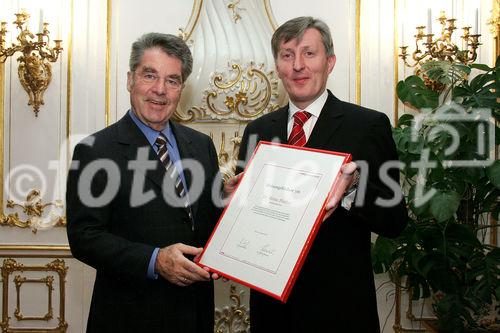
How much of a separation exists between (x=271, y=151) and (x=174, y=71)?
0.50 metres

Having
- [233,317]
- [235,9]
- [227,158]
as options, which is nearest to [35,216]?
[227,158]

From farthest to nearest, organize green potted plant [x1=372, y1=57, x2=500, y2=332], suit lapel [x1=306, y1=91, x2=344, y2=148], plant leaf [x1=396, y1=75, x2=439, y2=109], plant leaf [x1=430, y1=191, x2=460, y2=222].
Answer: plant leaf [x1=396, y1=75, x2=439, y2=109]
green potted plant [x1=372, y1=57, x2=500, y2=332]
plant leaf [x1=430, y1=191, x2=460, y2=222]
suit lapel [x1=306, y1=91, x2=344, y2=148]

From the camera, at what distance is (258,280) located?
5.42 ft

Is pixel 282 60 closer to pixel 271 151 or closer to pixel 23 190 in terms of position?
pixel 271 151

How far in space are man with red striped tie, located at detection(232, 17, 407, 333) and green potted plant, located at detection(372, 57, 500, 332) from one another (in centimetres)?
96

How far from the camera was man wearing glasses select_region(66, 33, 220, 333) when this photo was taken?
183 cm

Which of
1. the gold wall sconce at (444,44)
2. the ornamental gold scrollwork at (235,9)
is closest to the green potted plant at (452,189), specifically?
the gold wall sconce at (444,44)

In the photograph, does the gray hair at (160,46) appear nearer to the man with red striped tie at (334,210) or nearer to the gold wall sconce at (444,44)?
the man with red striped tie at (334,210)

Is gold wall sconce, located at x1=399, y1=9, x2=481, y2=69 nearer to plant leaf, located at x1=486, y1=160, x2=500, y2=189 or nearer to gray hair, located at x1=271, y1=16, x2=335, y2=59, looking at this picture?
plant leaf, located at x1=486, y1=160, x2=500, y2=189

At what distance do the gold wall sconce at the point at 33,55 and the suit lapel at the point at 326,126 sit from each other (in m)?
2.09

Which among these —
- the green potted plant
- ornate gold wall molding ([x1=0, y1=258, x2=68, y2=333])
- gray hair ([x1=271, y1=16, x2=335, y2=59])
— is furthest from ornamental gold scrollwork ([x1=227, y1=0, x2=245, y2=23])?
ornate gold wall molding ([x1=0, y1=258, x2=68, y2=333])

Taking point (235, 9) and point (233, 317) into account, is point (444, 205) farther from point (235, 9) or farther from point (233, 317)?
point (235, 9)

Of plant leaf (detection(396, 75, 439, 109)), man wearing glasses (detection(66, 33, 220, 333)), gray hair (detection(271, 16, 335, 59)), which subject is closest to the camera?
man wearing glasses (detection(66, 33, 220, 333))

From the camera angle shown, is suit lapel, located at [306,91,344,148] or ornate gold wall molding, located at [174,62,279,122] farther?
ornate gold wall molding, located at [174,62,279,122]
